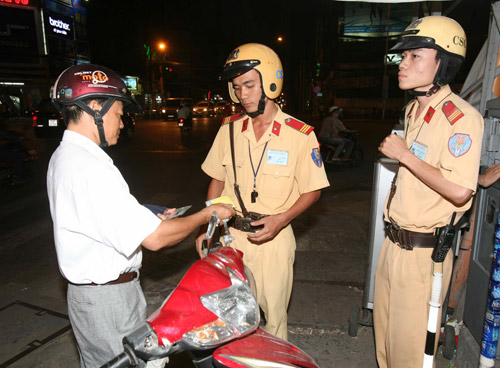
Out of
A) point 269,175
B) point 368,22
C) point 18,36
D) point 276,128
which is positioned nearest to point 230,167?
point 269,175

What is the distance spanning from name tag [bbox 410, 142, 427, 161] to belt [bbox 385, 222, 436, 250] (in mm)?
454

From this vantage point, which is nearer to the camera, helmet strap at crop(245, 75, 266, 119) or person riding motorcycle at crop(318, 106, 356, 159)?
helmet strap at crop(245, 75, 266, 119)

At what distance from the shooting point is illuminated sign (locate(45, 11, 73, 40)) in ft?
133

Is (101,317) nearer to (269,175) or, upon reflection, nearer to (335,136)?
(269,175)

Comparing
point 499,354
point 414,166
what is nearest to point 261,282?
point 414,166

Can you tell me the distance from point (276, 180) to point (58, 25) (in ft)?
160

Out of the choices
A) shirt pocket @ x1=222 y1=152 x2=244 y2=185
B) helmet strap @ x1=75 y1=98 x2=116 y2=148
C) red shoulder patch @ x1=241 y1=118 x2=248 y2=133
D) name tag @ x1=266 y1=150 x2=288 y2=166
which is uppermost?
helmet strap @ x1=75 y1=98 x2=116 y2=148

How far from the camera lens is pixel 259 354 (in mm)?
1539

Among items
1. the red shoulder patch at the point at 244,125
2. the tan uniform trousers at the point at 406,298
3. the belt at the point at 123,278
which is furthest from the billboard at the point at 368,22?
the belt at the point at 123,278

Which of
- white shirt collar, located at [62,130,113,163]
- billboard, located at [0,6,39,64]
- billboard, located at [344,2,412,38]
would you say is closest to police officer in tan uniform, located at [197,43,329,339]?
white shirt collar, located at [62,130,113,163]

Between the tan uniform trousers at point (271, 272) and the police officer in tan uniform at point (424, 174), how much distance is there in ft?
2.32

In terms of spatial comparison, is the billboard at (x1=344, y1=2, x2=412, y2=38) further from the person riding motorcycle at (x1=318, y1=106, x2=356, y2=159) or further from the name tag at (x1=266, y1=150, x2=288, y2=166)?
the name tag at (x1=266, y1=150, x2=288, y2=166)

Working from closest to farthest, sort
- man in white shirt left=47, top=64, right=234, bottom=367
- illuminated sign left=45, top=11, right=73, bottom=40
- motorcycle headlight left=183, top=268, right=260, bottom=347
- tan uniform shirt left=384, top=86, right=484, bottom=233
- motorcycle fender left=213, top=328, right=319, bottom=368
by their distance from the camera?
motorcycle headlight left=183, top=268, right=260, bottom=347 → motorcycle fender left=213, top=328, right=319, bottom=368 → man in white shirt left=47, top=64, right=234, bottom=367 → tan uniform shirt left=384, top=86, right=484, bottom=233 → illuminated sign left=45, top=11, right=73, bottom=40

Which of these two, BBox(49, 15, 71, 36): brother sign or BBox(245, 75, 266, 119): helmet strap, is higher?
BBox(49, 15, 71, 36): brother sign
